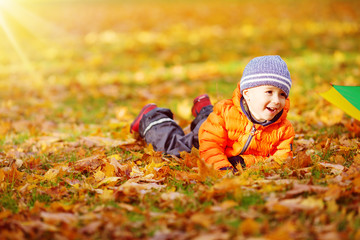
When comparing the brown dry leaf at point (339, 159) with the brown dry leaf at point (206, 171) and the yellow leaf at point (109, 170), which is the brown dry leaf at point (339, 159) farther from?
the yellow leaf at point (109, 170)

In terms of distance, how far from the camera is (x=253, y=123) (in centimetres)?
302

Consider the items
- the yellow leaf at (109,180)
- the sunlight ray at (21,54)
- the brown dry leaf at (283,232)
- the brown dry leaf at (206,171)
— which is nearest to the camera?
the brown dry leaf at (283,232)

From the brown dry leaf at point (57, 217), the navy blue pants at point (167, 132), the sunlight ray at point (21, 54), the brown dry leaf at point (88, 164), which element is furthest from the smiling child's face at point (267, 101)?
the sunlight ray at point (21, 54)

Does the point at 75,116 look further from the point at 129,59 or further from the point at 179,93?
the point at 129,59

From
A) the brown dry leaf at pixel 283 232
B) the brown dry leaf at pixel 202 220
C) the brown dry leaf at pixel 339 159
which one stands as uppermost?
the brown dry leaf at pixel 339 159

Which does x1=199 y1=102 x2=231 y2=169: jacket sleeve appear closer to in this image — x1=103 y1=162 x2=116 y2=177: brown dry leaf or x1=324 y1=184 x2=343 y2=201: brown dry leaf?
x1=103 y1=162 x2=116 y2=177: brown dry leaf

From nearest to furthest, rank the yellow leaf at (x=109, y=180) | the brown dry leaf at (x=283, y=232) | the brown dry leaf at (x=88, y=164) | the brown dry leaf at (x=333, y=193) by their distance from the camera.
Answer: the brown dry leaf at (x=283, y=232)
the brown dry leaf at (x=333, y=193)
the yellow leaf at (x=109, y=180)
the brown dry leaf at (x=88, y=164)

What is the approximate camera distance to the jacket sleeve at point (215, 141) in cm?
301

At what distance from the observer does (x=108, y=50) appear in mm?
9352

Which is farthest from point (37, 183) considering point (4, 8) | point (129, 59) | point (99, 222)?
point (4, 8)

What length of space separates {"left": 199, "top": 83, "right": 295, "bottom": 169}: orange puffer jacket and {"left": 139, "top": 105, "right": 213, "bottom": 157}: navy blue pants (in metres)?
0.40

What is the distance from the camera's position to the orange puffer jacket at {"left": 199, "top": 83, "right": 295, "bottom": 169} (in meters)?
3.03

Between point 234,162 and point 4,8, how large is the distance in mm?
13634

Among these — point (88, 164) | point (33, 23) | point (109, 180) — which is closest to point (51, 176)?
point (88, 164)
